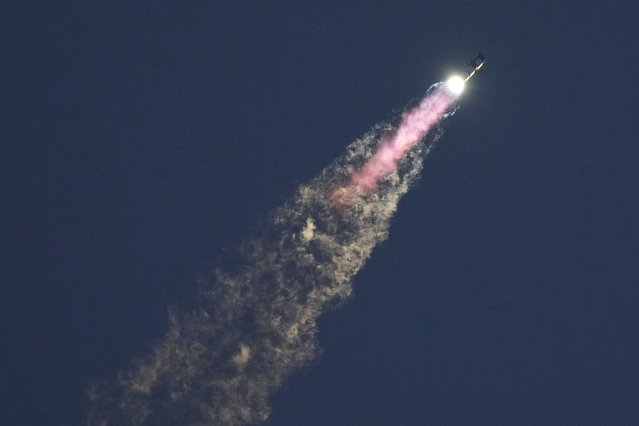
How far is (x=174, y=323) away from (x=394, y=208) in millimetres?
13355

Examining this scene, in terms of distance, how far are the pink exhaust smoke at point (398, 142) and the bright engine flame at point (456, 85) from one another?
236 mm

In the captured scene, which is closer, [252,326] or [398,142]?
[252,326]

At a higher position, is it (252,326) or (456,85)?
(456,85)

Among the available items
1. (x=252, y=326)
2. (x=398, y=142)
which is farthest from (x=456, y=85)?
(x=252, y=326)

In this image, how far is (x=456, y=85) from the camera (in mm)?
27094

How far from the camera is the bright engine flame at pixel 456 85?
2705cm

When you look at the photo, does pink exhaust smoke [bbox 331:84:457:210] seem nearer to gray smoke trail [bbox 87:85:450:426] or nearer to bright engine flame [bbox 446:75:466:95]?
bright engine flame [bbox 446:75:466:95]

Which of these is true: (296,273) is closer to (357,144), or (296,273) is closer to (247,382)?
(247,382)

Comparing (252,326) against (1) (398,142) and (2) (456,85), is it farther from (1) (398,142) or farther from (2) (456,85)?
(2) (456,85)

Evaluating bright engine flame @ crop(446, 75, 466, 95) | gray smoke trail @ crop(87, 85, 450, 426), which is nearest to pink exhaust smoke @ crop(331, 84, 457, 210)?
bright engine flame @ crop(446, 75, 466, 95)

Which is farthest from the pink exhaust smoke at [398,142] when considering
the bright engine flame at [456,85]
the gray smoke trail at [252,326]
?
the gray smoke trail at [252,326]

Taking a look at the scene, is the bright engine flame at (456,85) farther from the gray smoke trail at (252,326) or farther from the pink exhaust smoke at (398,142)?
the gray smoke trail at (252,326)

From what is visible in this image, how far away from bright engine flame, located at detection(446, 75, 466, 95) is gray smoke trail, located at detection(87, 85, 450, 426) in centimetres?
592

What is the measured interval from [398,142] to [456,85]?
14.6 feet
